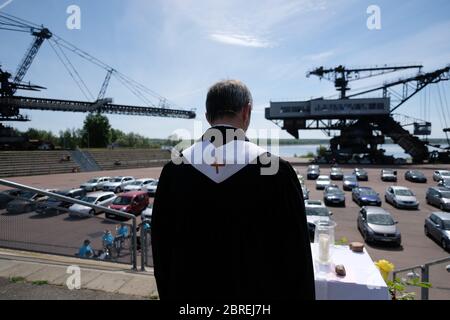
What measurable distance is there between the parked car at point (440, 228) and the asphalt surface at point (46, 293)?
12.5m

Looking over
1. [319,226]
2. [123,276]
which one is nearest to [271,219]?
[319,226]

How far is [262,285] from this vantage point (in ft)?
4.77

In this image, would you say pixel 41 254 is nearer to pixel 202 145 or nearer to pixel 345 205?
pixel 202 145

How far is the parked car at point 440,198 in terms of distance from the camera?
1733 centimetres

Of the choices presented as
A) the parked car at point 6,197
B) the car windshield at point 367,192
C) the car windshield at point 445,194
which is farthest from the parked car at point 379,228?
the parked car at point 6,197

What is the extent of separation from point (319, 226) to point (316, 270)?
57 centimetres

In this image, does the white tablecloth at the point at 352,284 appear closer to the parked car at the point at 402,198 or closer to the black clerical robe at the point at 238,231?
the black clerical robe at the point at 238,231

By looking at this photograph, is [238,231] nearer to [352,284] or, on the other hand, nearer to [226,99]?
[226,99]

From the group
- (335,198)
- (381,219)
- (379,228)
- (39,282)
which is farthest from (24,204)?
(335,198)

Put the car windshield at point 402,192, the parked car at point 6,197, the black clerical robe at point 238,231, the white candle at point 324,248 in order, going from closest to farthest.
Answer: the black clerical robe at point 238,231, the white candle at point 324,248, the parked car at point 6,197, the car windshield at point 402,192

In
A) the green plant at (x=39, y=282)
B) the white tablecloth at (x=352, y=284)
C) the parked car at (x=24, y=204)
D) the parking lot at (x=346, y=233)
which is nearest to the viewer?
the white tablecloth at (x=352, y=284)

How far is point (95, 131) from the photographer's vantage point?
76625 mm

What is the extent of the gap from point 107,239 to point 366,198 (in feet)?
58.0

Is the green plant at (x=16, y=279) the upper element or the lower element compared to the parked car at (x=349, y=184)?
upper
